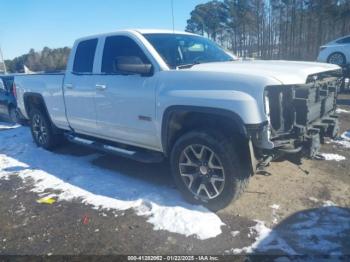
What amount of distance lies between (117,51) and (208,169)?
88.5 inches

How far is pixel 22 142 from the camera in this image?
7555mm

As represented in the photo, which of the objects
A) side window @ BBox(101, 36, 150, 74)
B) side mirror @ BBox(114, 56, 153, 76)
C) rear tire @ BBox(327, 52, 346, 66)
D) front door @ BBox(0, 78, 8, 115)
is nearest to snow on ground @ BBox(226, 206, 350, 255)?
side mirror @ BBox(114, 56, 153, 76)

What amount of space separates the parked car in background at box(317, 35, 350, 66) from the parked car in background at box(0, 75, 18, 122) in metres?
12.5

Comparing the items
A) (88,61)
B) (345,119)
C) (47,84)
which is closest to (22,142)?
(47,84)

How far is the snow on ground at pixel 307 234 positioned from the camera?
2.92 meters

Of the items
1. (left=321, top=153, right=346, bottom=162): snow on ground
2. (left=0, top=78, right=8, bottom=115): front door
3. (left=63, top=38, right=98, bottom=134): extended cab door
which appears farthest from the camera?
(left=0, top=78, right=8, bottom=115): front door

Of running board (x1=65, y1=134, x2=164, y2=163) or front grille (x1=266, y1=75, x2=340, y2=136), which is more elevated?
front grille (x1=266, y1=75, x2=340, y2=136)

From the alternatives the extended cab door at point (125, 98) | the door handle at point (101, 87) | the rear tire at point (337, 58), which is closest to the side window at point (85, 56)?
the extended cab door at point (125, 98)

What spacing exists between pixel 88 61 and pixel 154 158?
210cm

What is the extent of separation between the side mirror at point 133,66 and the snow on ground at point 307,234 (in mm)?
2247

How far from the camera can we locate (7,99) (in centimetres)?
1015

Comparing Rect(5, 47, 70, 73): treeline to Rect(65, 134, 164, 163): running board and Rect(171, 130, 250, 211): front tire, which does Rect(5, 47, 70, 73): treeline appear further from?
Rect(171, 130, 250, 211): front tire

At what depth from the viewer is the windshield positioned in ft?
13.7

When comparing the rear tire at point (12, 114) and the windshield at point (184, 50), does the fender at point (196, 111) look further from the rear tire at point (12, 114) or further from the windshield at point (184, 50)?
the rear tire at point (12, 114)
